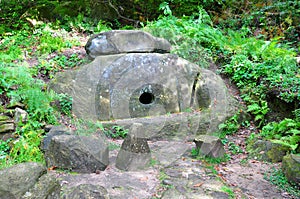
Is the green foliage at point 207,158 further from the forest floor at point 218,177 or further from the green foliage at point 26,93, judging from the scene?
the green foliage at point 26,93

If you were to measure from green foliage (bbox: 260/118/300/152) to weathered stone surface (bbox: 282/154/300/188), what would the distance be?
574 millimetres

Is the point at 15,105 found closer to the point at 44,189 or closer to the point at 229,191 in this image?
the point at 44,189

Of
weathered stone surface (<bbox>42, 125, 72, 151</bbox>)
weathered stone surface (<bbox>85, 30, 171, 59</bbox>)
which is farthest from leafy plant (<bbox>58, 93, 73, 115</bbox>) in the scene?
weathered stone surface (<bbox>85, 30, 171, 59</bbox>)

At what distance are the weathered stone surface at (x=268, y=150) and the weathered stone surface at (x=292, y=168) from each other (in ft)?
2.50

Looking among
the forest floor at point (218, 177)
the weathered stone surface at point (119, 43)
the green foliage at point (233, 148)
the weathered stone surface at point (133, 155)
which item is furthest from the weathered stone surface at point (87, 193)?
the weathered stone surface at point (119, 43)

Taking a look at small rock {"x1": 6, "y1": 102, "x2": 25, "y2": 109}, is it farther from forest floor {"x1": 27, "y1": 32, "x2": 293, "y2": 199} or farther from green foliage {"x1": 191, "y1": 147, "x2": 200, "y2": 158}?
green foliage {"x1": 191, "y1": 147, "x2": 200, "y2": 158}

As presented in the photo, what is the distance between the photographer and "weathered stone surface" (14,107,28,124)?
559 cm

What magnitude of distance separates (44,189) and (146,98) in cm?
429

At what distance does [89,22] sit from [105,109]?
523cm

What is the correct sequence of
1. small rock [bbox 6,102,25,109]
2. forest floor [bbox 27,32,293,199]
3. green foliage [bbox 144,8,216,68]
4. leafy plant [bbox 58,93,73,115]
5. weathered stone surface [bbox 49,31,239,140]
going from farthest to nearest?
green foliage [bbox 144,8,216,68]
weathered stone surface [bbox 49,31,239,140]
leafy plant [bbox 58,93,73,115]
small rock [bbox 6,102,25,109]
forest floor [bbox 27,32,293,199]

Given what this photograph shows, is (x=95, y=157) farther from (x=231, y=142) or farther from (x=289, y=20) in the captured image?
(x=289, y=20)

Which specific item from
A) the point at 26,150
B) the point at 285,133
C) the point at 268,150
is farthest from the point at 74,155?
the point at 285,133

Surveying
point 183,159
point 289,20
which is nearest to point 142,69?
point 183,159

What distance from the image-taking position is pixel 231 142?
660 centimetres
